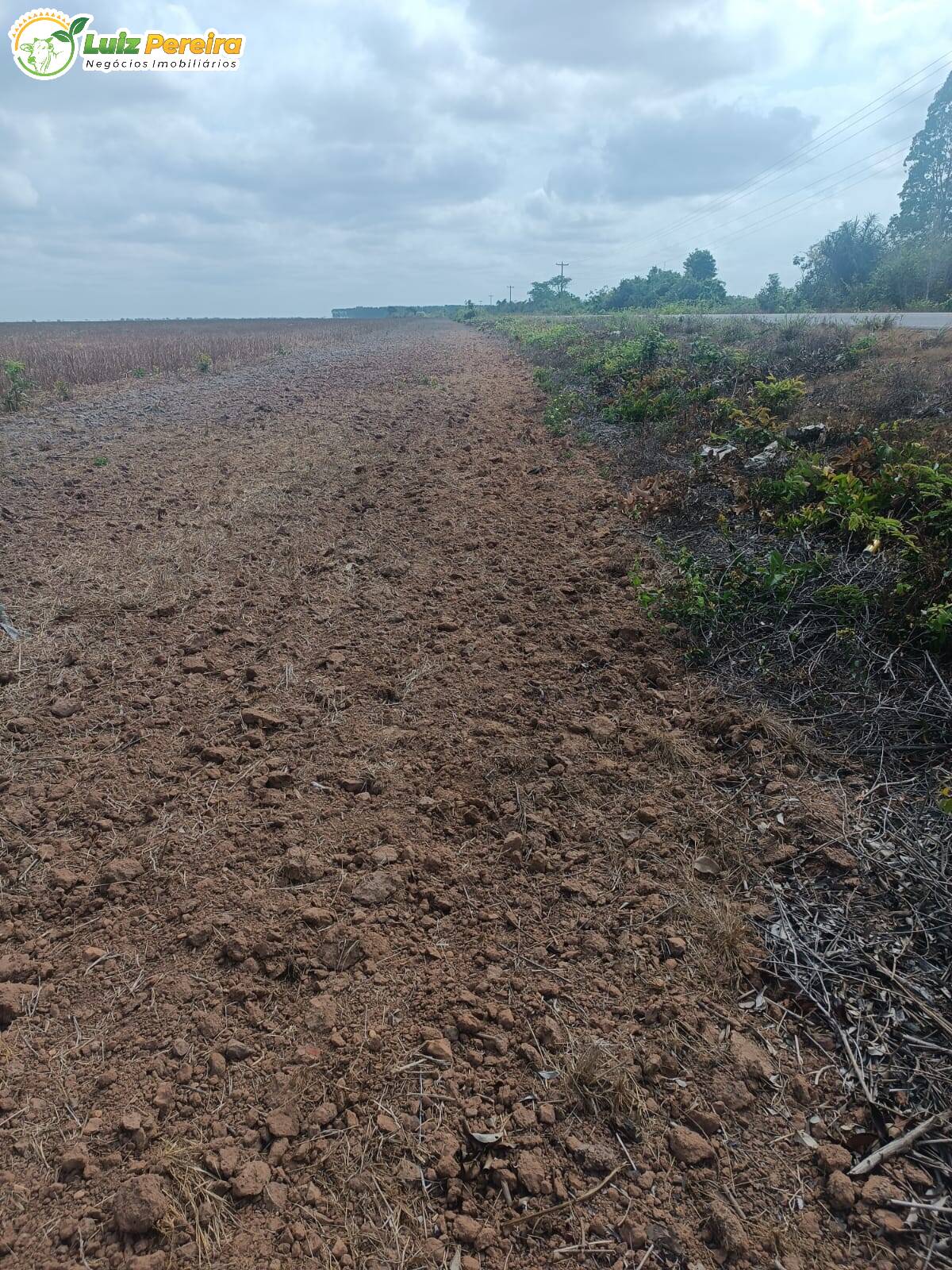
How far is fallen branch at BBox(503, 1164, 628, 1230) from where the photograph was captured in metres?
1.60

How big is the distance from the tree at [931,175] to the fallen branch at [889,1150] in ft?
153

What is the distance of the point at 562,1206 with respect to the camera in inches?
63.3

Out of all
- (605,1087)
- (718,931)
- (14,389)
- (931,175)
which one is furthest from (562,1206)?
(931,175)

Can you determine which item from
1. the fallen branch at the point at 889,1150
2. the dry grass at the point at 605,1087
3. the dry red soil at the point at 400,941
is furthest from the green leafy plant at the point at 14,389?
the fallen branch at the point at 889,1150

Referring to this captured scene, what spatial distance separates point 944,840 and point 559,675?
71.4 inches

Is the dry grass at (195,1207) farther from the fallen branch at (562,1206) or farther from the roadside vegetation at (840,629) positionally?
the roadside vegetation at (840,629)

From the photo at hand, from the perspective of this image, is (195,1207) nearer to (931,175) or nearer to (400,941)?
(400,941)

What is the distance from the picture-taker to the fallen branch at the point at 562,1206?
1597 mm

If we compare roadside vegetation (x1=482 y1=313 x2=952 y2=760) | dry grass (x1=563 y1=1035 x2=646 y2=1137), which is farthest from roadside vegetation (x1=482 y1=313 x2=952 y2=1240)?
dry grass (x1=563 y1=1035 x2=646 y2=1137)

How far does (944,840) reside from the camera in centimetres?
242

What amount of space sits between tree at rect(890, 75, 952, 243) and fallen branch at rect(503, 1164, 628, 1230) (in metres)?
47.1

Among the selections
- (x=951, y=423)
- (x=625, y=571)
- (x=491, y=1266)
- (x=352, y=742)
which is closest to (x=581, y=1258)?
(x=491, y=1266)

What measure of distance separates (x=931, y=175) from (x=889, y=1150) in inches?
2083

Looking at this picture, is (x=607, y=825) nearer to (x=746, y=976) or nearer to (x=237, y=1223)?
(x=746, y=976)
